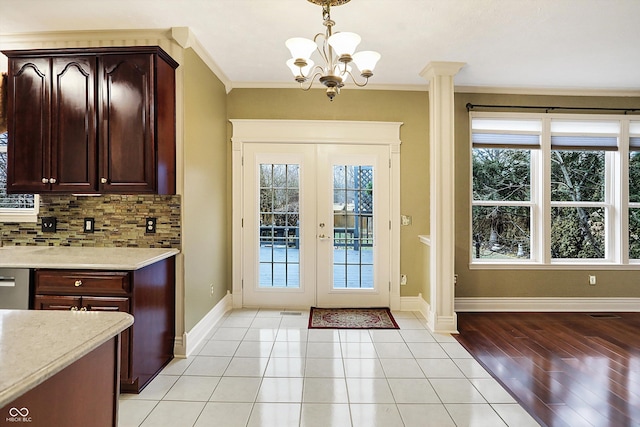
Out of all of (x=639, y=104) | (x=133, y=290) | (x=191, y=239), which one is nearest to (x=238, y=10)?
(x=191, y=239)

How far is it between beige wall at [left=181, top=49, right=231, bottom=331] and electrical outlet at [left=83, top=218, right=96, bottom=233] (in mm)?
762

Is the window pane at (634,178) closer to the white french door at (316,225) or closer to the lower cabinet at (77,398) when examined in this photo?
the white french door at (316,225)

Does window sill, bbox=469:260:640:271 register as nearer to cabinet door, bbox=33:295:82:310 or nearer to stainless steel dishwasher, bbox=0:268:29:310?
cabinet door, bbox=33:295:82:310

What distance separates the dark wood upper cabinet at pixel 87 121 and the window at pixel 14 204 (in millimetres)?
329

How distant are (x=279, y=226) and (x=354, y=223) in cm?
90

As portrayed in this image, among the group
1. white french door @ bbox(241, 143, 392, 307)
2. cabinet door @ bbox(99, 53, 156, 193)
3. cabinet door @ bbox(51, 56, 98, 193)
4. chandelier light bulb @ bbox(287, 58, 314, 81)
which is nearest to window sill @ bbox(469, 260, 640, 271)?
white french door @ bbox(241, 143, 392, 307)

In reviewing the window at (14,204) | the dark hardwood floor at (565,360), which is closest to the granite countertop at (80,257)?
the window at (14,204)

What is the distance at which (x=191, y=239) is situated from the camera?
9.86 feet

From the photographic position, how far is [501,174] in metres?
4.29

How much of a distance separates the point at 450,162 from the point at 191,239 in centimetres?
256

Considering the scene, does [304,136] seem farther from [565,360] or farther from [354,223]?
[565,360]

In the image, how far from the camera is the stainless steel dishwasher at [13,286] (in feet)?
7.53

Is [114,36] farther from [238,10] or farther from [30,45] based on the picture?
[238,10]

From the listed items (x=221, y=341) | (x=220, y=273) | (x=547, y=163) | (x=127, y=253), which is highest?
(x=547, y=163)
